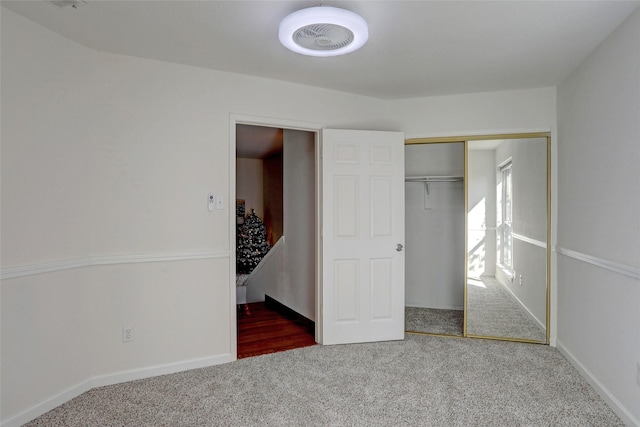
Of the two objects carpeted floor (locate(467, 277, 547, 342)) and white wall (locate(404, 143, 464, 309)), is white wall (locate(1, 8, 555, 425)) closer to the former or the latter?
white wall (locate(404, 143, 464, 309))

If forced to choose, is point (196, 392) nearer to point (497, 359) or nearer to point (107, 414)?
point (107, 414)

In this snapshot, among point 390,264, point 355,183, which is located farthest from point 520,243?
point 355,183

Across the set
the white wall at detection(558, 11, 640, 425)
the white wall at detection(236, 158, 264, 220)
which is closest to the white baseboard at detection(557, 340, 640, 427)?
the white wall at detection(558, 11, 640, 425)

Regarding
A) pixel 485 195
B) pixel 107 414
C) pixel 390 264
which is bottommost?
pixel 107 414

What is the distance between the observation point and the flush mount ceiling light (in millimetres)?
2029

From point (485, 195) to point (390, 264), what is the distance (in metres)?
1.11

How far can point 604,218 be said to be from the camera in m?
2.54

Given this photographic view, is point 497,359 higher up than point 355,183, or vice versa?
point 355,183

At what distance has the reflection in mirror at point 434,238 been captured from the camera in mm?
4102

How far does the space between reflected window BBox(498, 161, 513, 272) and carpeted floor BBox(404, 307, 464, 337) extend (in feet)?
2.71

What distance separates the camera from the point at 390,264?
3699 mm

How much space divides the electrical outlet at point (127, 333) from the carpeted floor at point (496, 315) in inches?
117

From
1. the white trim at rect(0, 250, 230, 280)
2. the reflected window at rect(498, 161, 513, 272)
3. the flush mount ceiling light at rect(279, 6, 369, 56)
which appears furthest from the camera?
the reflected window at rect(498, 161, 513, 272)

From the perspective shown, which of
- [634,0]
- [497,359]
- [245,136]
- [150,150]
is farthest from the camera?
[245,136]
